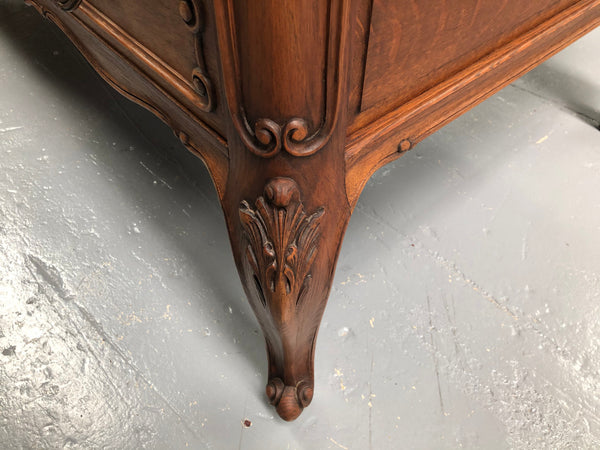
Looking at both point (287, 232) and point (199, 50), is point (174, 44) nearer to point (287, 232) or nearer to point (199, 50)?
point (199, 50)

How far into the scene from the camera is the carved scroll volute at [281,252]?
59cm

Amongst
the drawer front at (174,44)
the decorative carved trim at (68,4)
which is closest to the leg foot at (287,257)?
the drawer front at (174,44)

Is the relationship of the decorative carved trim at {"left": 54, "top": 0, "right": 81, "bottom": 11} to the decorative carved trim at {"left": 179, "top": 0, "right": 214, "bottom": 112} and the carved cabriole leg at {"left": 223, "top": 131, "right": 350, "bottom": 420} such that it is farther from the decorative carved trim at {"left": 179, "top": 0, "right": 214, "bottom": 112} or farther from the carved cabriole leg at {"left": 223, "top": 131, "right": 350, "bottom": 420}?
the carved cabriole leg at {"left": 223, "top": 131, "right": 350, "bottom": 420}

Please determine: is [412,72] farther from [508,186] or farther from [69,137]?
[69,137]

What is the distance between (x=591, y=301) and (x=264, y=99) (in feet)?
3.06

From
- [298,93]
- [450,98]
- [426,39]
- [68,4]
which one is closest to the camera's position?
[298,93]

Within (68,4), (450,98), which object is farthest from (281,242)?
(68,4)

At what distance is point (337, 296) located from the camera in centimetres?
106

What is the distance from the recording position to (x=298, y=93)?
52 centimetres

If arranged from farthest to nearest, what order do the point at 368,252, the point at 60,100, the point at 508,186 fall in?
the point at 60,100 → the point at 508,186 → the point at 368,252

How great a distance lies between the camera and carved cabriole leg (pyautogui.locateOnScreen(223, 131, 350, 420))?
59 cm

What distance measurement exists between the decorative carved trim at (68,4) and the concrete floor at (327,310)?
0.41 metres

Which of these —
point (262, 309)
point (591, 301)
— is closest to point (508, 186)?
point (591, 301)

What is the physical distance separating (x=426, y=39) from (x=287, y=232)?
13.6 inches
